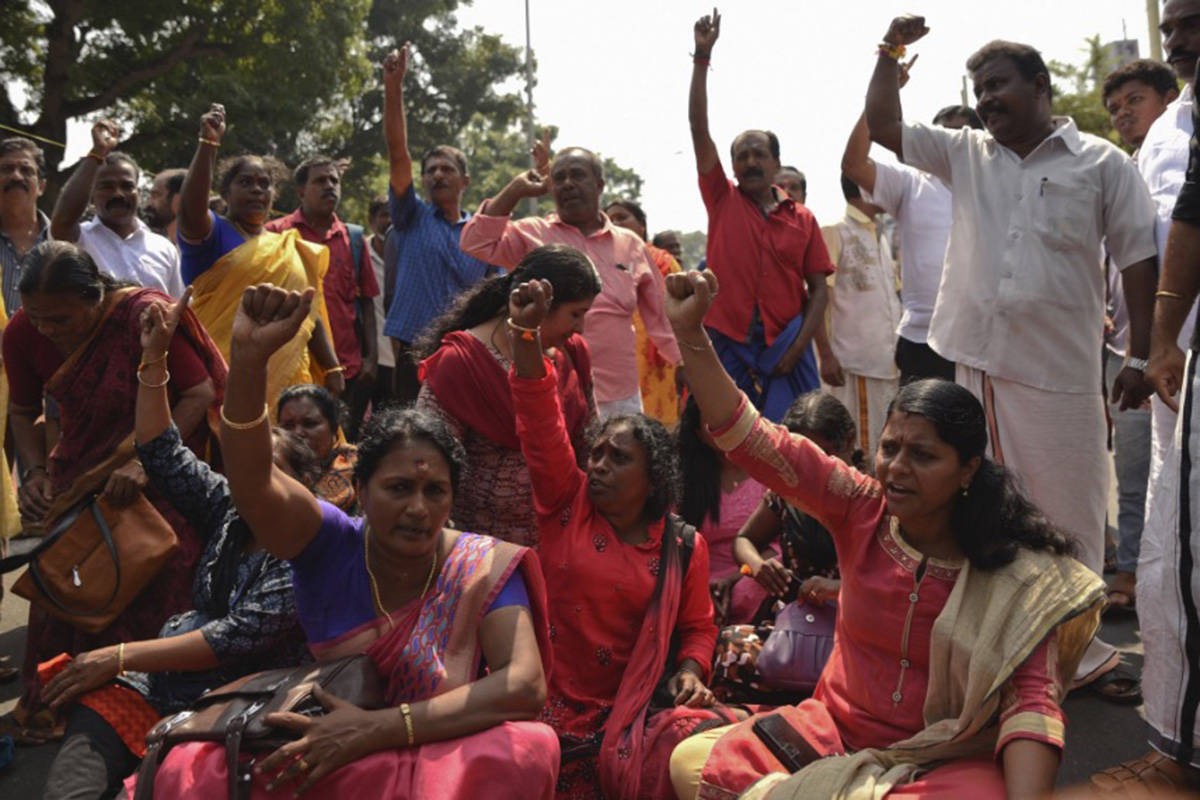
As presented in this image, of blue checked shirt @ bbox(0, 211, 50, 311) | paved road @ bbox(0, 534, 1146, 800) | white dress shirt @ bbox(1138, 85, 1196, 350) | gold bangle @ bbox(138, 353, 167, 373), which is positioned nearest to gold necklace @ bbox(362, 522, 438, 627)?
gold bangle @ bbox(138, 353, 167, 373)

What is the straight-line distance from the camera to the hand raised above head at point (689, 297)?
2.75 meters

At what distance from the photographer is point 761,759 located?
2752mm

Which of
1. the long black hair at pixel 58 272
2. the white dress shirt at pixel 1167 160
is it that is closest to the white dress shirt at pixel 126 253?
the long black hair at pixel 58 272

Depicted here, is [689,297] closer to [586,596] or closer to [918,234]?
[586,596]

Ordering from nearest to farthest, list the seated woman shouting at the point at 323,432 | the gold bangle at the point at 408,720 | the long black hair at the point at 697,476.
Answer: the gold bangle at the point at 408,720 → the long black hair at the point at 697,476 → the seated woman shouting at the point at 323,432

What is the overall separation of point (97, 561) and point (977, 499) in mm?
2574

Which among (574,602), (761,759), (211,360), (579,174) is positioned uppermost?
(579,174)

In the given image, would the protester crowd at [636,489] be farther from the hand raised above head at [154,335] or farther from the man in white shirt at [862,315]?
the man in white shirt at [862,315]

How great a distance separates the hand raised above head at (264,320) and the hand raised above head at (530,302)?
2.74ft

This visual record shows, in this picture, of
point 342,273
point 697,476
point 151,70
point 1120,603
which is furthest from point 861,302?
point 151,70

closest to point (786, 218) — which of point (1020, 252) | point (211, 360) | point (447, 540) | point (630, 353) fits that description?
point (630, 353)

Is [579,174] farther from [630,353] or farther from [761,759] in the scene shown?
[761,759]

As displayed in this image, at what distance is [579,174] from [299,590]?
9.78 ft

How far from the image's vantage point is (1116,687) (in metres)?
3.93
